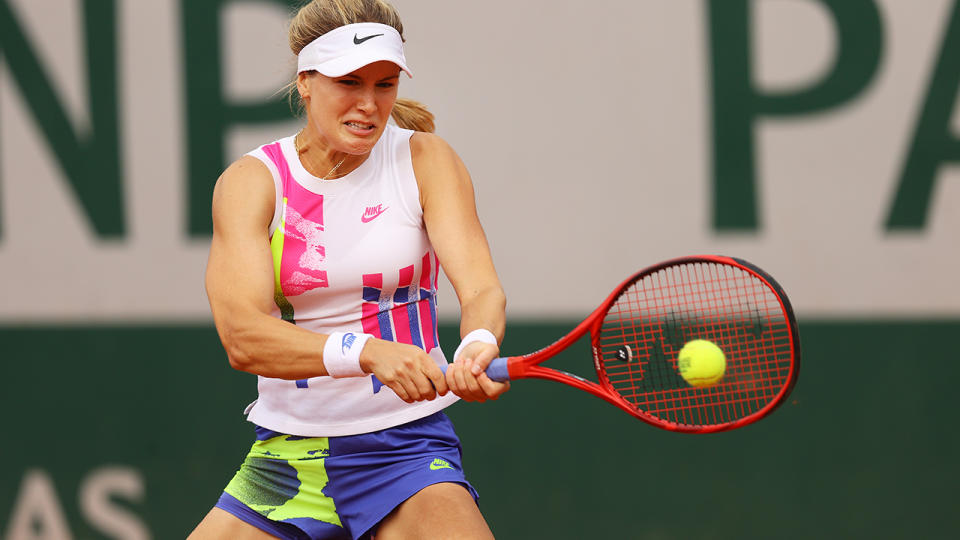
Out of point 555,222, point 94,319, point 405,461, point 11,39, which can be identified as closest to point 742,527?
point 555,222

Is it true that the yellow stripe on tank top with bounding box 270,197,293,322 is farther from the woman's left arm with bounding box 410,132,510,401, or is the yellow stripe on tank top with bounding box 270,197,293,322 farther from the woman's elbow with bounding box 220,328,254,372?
the woman's left arm with bounding box 410,132,510,401

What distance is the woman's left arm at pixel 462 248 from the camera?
2.10 m

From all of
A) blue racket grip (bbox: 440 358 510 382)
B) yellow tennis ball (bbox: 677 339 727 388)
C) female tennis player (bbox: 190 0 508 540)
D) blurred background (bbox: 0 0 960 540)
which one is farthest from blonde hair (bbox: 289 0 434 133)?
blurred background (bbox: 0 0 960 540)

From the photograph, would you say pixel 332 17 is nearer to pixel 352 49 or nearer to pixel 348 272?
pixel 352 49

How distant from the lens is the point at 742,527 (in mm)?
4020

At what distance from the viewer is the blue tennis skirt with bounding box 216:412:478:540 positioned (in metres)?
2.19

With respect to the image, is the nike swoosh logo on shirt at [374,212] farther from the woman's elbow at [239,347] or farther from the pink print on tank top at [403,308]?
the woman's elbow at [239,347]

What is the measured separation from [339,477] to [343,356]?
1.00 feet

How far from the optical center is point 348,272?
2.19 m

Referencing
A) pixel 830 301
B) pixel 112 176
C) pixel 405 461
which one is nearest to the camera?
pixel 405 461

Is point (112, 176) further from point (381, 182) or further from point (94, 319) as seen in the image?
point (381, 182)

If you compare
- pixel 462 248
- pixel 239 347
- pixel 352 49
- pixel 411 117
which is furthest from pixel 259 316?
pixel 411 117

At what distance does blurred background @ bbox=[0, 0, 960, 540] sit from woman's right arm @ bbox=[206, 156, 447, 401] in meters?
1.91

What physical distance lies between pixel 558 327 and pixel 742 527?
962 millimetres
